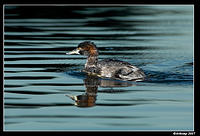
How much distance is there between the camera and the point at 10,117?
9.98 meters

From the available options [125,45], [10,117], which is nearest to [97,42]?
[125,45]

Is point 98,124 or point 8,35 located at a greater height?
point 8,35

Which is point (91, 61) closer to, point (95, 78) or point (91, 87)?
point (95, 78)

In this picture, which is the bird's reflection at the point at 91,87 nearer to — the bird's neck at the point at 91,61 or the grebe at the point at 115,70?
the grebe at the point at 115,70

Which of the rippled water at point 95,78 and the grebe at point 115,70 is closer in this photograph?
the rippled water at point 95,78

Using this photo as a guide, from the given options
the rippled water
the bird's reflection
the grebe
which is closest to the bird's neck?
the grebe

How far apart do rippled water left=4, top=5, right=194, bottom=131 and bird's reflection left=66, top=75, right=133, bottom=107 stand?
0.07 ft

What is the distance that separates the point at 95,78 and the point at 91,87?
1382 millimetres

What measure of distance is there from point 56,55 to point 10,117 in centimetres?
701

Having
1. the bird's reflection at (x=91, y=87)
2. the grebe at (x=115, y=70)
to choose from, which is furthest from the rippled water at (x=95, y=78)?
the grebe at (x=115, y=70)

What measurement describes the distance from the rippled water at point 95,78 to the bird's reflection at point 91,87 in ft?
0.07

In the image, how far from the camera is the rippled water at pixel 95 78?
388 inches

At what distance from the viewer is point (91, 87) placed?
12.5 metres

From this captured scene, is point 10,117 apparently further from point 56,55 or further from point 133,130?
point 56,55
